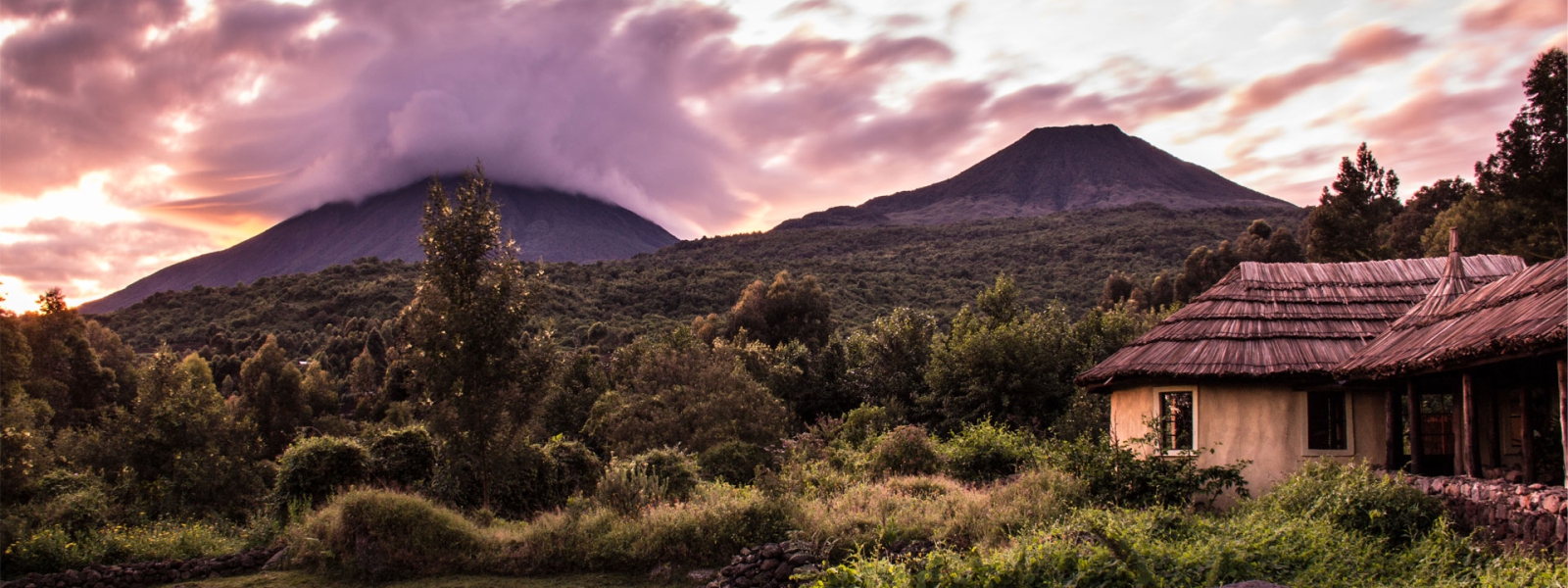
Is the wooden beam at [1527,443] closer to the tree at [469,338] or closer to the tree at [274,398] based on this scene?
the tree at [469,338]

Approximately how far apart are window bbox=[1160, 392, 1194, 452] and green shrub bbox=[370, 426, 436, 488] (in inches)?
501

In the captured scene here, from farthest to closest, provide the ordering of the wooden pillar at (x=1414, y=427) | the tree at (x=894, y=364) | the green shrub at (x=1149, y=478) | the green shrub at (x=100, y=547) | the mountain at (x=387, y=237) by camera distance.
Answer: the mountain at (x=387, y=237), the tree at (x=894, y=364), the green shrub at (x=100, y=547), the green shrub at (x=1149, y=478), the wooden pillar at (x=1414, y=427)

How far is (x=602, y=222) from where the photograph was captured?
166 m

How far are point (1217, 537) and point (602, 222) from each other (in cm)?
16147

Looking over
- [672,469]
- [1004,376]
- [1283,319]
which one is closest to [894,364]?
[1004,376]

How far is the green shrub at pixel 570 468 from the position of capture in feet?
58.1

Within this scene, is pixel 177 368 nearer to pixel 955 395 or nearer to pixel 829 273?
pixel 955 395

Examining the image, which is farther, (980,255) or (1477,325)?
(980,255)

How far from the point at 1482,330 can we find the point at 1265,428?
17.2 ft

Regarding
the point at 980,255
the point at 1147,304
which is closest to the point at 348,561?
the point at 1147,304

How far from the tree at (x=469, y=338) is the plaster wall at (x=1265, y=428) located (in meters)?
10.1

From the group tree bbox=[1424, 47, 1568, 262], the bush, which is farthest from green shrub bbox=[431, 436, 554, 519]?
tree bbox=[1424, 47, 1568, 262]

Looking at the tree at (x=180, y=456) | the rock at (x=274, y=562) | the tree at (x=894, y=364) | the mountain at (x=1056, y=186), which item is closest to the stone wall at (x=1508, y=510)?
the rock at (x=274, y=562)

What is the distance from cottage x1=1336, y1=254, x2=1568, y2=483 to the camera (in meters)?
8.70
